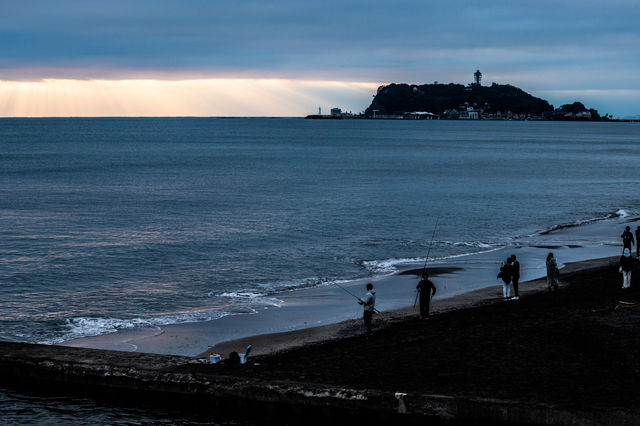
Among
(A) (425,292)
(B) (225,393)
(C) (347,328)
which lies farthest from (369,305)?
(B) (225,393)

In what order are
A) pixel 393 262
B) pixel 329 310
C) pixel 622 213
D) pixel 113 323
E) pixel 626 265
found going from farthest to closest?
pixel 622 213, pixel 393 262, pixel 329 310, pixel 113 323, pixel 626 265

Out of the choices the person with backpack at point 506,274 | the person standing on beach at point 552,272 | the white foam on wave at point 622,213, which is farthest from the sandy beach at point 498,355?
the white foam on wave at point 622,213

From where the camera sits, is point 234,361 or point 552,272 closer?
point 234,361

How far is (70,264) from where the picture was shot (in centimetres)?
2853

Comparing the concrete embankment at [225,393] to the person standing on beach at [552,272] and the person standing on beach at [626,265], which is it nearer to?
the person standing on beach at [626,265]

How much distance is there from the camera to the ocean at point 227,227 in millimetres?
23391

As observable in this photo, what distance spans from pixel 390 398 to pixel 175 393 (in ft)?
14.1

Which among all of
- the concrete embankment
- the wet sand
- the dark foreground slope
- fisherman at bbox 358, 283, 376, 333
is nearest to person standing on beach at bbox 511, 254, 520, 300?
the wet sand

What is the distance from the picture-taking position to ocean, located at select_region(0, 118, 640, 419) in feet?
76.7

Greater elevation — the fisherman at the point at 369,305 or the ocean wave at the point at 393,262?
the fisherman at the point at 369,305

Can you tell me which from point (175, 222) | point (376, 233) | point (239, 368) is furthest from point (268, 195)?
point (239, 368)

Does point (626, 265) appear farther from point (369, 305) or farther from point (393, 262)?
point (393, 262)

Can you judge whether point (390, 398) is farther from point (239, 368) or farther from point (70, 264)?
point (70, 264)

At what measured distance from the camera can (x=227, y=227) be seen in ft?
130
